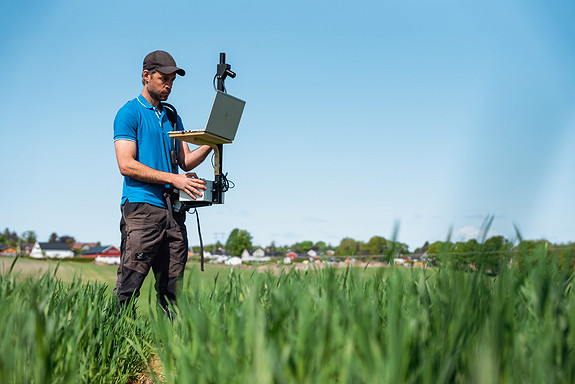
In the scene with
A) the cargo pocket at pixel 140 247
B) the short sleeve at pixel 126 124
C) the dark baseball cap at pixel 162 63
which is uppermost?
the dark baseball cap at pixel 162 63

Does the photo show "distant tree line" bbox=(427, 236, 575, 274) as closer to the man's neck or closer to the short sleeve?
the short sleeve

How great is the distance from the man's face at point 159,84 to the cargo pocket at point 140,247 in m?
1.21

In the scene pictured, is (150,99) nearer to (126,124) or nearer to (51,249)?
(126,124)

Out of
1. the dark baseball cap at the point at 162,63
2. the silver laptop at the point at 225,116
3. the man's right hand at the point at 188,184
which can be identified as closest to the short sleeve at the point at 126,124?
the dark baseball cap at the point at 162,63

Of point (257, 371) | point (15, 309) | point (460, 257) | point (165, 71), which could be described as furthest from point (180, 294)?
point (165, 71)

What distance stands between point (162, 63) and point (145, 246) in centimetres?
159

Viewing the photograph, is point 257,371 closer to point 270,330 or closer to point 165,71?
point 270,330

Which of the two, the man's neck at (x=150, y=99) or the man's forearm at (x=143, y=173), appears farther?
the man's neck at (x=150, y=99)

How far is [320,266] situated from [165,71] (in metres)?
2.22

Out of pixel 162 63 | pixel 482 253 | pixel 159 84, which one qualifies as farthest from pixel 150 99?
pixel 482 253

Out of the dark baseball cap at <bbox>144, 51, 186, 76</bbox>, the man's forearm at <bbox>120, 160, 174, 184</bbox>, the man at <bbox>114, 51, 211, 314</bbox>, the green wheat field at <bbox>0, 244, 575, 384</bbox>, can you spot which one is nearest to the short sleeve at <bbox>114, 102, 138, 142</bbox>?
the man at <bbox>114, 51, 211, 314</bbox>

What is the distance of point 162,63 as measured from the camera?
13.8 ft

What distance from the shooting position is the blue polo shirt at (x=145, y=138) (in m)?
4.05

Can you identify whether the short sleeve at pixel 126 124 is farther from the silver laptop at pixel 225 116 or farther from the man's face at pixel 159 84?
the silver laptop at pixel 225 116
